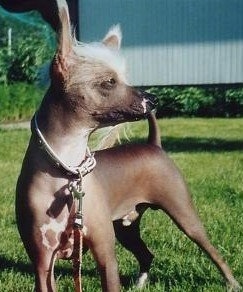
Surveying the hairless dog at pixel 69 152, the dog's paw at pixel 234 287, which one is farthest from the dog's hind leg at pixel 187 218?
the hairless dog at pixel 69 152

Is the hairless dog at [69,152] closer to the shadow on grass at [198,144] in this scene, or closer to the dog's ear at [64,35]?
the dog's ear at [64,35]

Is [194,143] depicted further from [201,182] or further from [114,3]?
[114,3]

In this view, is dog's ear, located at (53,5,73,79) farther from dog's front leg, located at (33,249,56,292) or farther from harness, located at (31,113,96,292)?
dog's front leg, located at (33,249,56,292)

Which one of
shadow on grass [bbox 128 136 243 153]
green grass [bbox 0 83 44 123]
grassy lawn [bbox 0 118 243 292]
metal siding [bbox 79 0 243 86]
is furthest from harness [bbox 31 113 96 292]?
metal siding [bbox 79 0 243 86]

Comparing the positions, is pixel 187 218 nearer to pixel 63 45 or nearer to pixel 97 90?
pixel 97 90

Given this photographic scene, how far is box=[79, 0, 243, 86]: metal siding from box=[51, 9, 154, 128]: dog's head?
1500cm

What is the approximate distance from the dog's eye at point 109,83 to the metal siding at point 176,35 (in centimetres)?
1501

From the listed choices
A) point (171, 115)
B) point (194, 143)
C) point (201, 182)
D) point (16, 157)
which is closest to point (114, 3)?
point (171, 115)

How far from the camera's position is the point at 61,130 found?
2980 mm

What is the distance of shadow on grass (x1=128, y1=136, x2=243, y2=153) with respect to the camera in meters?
10.2

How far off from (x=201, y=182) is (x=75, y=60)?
425 centimetres

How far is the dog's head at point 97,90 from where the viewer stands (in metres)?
2.92

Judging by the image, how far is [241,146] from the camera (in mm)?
10664

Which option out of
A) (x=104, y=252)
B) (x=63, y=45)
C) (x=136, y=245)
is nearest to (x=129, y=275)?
(x=136, y=245)
